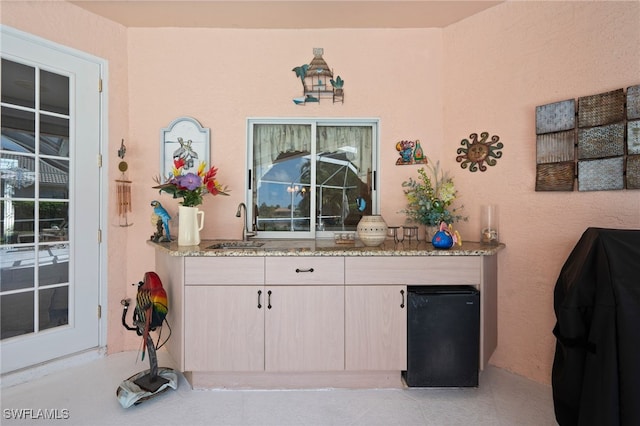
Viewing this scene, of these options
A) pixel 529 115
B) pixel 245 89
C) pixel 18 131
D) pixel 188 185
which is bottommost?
pixel 188 185

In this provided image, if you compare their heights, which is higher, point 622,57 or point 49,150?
point 622,57

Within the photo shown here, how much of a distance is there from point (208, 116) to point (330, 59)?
1.13 m

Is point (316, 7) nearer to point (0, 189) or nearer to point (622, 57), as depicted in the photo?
point (622, 57)

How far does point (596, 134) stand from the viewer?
1.87 m

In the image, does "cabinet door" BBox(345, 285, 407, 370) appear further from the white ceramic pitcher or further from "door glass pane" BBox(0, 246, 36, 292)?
"door glass pane" BBox(0, 246, 36, 292)

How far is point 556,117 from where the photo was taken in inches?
80.3

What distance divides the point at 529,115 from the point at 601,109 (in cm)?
39

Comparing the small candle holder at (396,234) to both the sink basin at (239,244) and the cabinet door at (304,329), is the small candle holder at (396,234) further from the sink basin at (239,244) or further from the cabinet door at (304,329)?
the sink basin at (239,244)

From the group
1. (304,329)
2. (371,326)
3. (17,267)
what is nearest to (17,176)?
(17,267)

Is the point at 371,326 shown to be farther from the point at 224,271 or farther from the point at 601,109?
the point at 601,109

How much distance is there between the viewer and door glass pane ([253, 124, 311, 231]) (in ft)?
8.82

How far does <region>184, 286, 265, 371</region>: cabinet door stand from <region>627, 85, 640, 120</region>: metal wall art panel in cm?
239

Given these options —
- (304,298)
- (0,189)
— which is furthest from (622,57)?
(0,189)

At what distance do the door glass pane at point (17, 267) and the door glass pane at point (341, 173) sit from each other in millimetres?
2090
